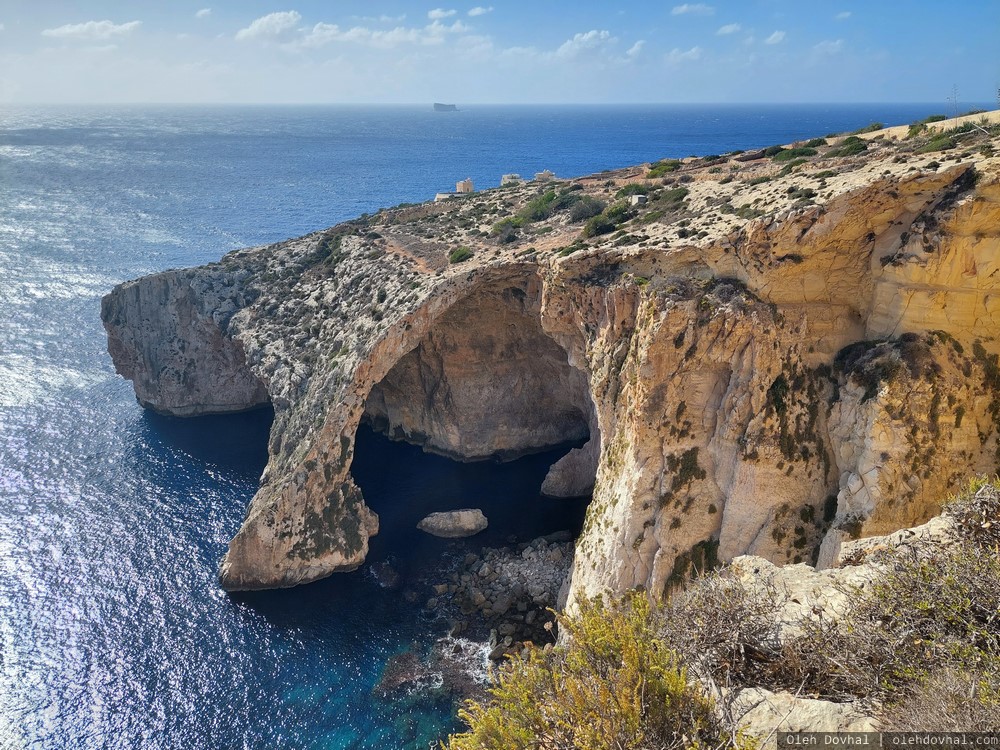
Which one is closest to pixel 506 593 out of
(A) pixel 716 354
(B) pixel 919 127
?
(A) pixel 716 354

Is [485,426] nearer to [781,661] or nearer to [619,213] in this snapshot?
[619,213]

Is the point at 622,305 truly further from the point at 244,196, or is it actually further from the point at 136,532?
the point at 244,196

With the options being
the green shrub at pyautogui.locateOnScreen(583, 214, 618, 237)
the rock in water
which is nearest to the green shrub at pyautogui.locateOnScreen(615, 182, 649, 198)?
the green shrub at pyautogui.locateOnScreen(583, 214, 618, 237)

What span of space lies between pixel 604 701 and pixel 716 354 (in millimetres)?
18948

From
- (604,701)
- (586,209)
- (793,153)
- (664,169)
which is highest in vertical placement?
(793,153)

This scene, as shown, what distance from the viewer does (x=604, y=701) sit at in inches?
454

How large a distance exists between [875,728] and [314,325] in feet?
141

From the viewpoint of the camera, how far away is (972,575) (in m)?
11.9

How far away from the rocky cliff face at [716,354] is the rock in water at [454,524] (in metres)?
3.99

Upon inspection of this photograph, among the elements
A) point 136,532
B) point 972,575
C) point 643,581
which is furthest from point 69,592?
point 972,575

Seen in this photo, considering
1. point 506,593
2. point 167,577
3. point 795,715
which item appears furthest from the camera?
point 167,577

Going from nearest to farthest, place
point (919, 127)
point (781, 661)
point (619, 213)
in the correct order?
point (781, 661) < point (919, 127) < point (619, 213)

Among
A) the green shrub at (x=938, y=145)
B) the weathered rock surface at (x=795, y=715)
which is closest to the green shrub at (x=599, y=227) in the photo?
the green shrub at (x=938, y=145)

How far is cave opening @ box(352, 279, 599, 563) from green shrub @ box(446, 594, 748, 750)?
94.8 feet
